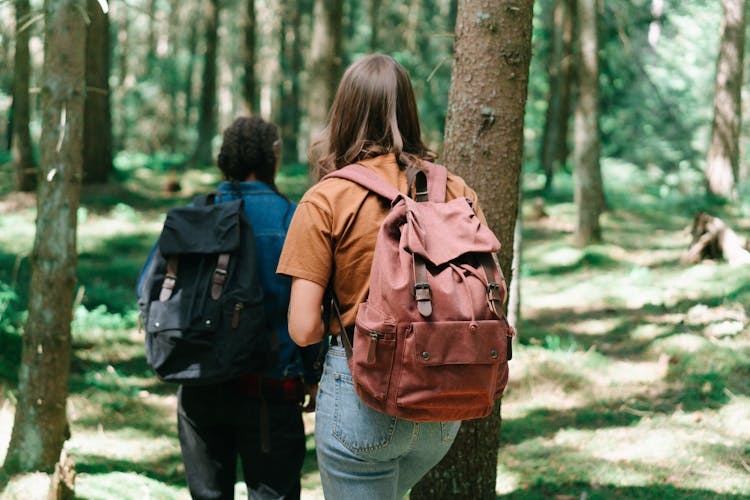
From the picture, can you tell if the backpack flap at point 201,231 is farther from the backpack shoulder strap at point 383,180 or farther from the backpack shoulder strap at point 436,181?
the backpack shoulder strap at point 436,181

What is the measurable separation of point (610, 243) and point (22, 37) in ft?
34.9

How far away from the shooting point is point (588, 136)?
13039 millimetres

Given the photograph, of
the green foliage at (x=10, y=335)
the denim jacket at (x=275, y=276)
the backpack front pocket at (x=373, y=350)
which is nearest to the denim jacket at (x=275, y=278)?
the denim jacket at (x=275, y=276)

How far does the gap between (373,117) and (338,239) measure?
18.1 inches

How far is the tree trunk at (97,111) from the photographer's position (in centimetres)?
1321

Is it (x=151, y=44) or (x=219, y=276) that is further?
(x=151, y=44)

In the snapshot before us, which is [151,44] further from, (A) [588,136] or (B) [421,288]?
(B) [421,288]

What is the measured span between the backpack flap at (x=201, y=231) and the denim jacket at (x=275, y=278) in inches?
7.1

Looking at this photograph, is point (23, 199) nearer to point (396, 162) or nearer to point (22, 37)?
point (22, 37)

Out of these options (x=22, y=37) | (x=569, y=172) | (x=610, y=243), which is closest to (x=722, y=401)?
(x=610, y=243)

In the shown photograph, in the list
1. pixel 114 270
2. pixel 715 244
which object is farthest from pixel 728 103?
pixel 114 270

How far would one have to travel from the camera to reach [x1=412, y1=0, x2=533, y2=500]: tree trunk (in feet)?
11.8

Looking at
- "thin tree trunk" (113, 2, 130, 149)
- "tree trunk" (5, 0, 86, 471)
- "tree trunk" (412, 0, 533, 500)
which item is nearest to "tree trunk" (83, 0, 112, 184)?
"tree trunk" (5, 0, 86, 471)

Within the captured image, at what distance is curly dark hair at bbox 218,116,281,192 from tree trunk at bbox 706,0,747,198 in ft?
44.1
